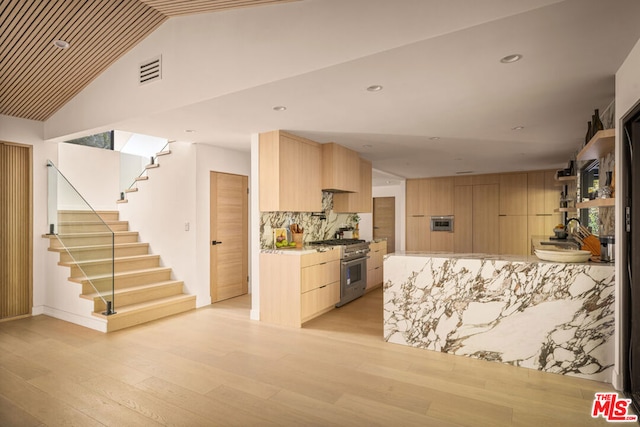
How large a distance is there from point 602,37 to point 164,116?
12.3 feet

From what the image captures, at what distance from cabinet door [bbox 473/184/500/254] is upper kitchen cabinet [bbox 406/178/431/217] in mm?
1156

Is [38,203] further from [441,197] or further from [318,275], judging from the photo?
[441,197]

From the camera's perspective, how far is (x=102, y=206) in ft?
21.0

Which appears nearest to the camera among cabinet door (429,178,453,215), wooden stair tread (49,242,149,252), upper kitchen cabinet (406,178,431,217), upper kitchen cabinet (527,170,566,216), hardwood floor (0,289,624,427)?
hardwood floor (0,289,624,427)

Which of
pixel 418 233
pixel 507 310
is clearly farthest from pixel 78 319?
pixel 418 233

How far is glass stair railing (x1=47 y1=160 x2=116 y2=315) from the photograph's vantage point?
4156mm

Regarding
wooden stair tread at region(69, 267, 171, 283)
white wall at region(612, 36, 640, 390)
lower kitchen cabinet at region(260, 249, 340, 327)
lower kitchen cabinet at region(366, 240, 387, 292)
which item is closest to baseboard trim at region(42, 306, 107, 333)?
wooden stair tread at region(69, 267, 171, 283)

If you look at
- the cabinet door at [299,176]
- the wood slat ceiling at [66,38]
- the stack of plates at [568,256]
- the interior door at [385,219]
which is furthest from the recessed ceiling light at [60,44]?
the interior door at [385,219]

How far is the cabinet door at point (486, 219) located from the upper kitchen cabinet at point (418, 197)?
1.16m

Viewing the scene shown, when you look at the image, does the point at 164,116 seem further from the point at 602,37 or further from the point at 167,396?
the point at 602,37

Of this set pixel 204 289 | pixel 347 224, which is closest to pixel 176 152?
pixel 204 289

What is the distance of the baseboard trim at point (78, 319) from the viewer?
4.05 meters

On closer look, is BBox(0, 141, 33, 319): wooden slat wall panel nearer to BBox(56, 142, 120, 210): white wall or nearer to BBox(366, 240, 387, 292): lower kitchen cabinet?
BBox(56, 142, 120, 210): white wall

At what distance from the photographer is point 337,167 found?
17.3ft
